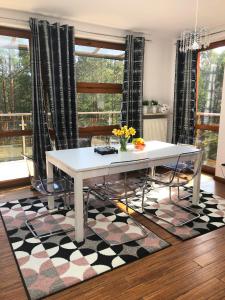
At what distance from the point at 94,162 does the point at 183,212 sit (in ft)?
4.44

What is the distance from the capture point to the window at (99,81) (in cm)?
424

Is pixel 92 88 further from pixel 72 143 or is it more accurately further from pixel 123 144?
pixel 123 144

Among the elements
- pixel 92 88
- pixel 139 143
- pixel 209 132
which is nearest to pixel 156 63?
pixel 92 88

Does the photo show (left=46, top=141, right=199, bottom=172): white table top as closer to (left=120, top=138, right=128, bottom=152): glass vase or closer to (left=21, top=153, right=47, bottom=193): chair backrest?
(left=120, top=138, right=128, bottom=152): glass vase

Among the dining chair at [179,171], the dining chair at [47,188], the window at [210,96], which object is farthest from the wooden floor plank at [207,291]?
the window at [210,96]

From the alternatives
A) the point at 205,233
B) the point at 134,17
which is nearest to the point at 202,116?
the point at 134,17

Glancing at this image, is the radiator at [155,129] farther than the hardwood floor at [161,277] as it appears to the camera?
Yes

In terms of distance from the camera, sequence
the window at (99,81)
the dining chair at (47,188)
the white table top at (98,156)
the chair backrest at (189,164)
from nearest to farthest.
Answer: the white table top at (98,156)
the dining chair at (47,188)
the chair backrest at (189,164)
the window at (99,81)

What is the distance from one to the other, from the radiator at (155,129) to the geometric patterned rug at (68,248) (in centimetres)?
214

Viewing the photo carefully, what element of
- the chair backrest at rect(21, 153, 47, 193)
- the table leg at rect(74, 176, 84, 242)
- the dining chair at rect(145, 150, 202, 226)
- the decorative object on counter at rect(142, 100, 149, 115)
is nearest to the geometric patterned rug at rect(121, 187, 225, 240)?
the dining chair at rect(145, 150, 202, 226)

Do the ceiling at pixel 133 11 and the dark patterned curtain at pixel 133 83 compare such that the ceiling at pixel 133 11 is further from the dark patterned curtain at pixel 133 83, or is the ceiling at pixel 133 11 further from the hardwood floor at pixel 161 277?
the hardwood floor at pixel 161 277

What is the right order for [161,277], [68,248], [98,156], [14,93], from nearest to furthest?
[161,277], [68,248], [98,156], [14,93]

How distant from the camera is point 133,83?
453cm

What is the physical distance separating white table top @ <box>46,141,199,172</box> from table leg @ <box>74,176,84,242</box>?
0.13 meters
